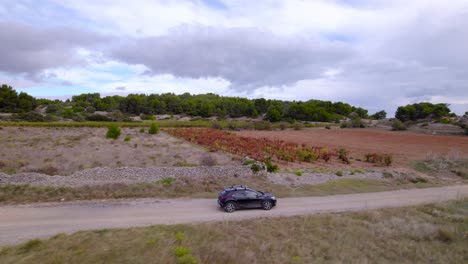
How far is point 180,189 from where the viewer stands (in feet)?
61.0

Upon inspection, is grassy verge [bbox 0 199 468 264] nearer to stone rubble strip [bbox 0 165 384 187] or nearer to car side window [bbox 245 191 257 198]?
car side window [bbox 245 191 257 198]

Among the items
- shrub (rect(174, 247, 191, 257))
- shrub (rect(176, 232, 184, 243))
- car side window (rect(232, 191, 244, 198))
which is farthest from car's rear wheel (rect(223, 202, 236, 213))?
shrub (rect(174, 247, 191, 257))

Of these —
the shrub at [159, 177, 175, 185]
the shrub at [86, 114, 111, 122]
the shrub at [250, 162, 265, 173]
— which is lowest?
the shrub at [159, 177, 175, 185]

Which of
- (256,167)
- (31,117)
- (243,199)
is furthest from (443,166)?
(31,117)

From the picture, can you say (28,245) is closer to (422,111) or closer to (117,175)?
(117,175)

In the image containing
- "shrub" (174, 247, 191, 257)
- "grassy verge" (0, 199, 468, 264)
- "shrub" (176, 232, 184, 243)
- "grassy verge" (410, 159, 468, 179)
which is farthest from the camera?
"grassy verge" (410, 159, 468, 179)

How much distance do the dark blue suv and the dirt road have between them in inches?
12.4

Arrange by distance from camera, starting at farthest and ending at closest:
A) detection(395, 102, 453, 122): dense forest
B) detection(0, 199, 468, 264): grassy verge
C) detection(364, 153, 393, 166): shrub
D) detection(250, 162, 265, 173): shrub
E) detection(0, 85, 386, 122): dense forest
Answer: detection(0, 85, 386, 122): dense forest, detection(395, 102, 453, 122): dense forest, detection(364, 153, 393, 166): shrub, detection(250, 162, 265, 173): shrub, detection(0, 199, 468, 264): grassy verge

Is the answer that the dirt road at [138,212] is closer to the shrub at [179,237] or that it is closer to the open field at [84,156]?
the shrub at [179,237]

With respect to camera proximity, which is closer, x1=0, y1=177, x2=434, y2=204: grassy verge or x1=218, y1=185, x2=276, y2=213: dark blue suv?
x1=218, y1=185, x2=276, y2=213: dark blue suv

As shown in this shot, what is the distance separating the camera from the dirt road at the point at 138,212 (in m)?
12.3

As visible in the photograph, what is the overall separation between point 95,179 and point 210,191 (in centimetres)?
822

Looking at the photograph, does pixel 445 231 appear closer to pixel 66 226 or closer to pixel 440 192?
pixel 440 192

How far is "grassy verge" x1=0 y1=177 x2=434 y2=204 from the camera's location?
16625 millimetres
